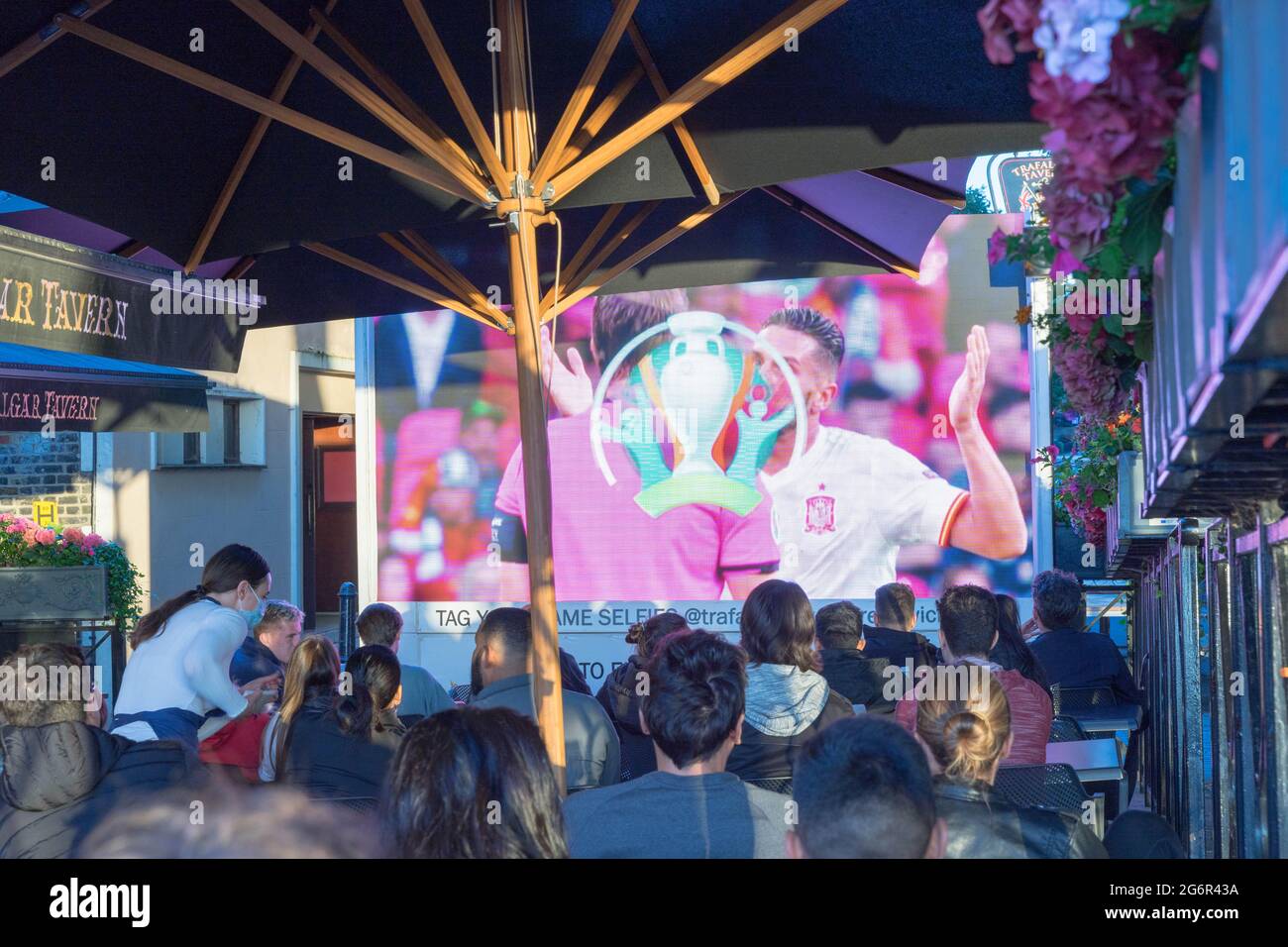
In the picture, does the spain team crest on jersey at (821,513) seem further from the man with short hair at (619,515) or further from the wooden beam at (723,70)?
the wooden beam at (723,70)

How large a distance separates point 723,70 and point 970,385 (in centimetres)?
700

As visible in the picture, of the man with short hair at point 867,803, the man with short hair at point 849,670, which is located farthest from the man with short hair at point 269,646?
the man with short hair at point 867,803

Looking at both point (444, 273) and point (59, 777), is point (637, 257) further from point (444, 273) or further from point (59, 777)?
point (59, 777)

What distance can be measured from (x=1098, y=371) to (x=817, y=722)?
155 centimetres

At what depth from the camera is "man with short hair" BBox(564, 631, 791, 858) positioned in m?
2.92

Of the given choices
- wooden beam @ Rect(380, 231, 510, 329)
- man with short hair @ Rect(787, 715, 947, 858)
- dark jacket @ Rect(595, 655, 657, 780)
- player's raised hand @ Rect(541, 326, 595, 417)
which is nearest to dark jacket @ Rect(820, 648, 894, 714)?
dark jacket @ Rect(595, 655, 657, 780)

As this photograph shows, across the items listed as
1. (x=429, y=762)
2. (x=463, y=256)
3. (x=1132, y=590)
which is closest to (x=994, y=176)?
(x=1132, y=590)

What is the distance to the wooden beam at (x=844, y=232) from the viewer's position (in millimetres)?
5895

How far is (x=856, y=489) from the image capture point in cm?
1077

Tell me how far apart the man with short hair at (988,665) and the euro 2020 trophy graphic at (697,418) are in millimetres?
5699

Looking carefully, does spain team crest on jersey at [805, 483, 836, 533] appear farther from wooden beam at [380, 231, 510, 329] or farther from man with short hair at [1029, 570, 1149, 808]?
wooden beam at [380, 231, 510, 329]

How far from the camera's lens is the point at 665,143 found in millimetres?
4688

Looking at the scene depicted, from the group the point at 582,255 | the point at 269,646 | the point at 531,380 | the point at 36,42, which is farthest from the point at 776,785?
the point at 269,646

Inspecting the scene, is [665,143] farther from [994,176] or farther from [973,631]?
[994,176]
